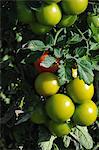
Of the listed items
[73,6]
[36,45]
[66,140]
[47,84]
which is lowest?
[66,140]

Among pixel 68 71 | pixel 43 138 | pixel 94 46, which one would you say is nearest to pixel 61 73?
pixel 68 71

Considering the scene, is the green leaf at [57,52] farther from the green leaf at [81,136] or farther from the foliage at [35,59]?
the green leaf at [81,136]

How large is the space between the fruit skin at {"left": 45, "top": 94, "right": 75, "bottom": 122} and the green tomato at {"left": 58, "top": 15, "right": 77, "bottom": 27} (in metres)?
0.22

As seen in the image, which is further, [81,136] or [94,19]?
[81,136]

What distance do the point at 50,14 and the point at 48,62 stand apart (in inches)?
5.5

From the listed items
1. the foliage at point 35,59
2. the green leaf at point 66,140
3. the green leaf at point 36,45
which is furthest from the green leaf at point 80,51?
the green leaf at point 66,140

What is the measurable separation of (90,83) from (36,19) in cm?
25

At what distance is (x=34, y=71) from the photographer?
5.01ft

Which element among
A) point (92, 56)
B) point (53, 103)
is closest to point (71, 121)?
point (53, 103)

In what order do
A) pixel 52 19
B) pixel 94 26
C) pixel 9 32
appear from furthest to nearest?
pixel 9 32
pixel 94 26
pixel 52 19

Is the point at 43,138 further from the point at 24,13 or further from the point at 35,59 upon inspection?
the point at 24,13

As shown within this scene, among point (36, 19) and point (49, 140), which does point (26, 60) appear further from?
point (49, 140)

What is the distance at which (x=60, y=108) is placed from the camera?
55.8 inches

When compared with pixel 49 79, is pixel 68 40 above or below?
above
